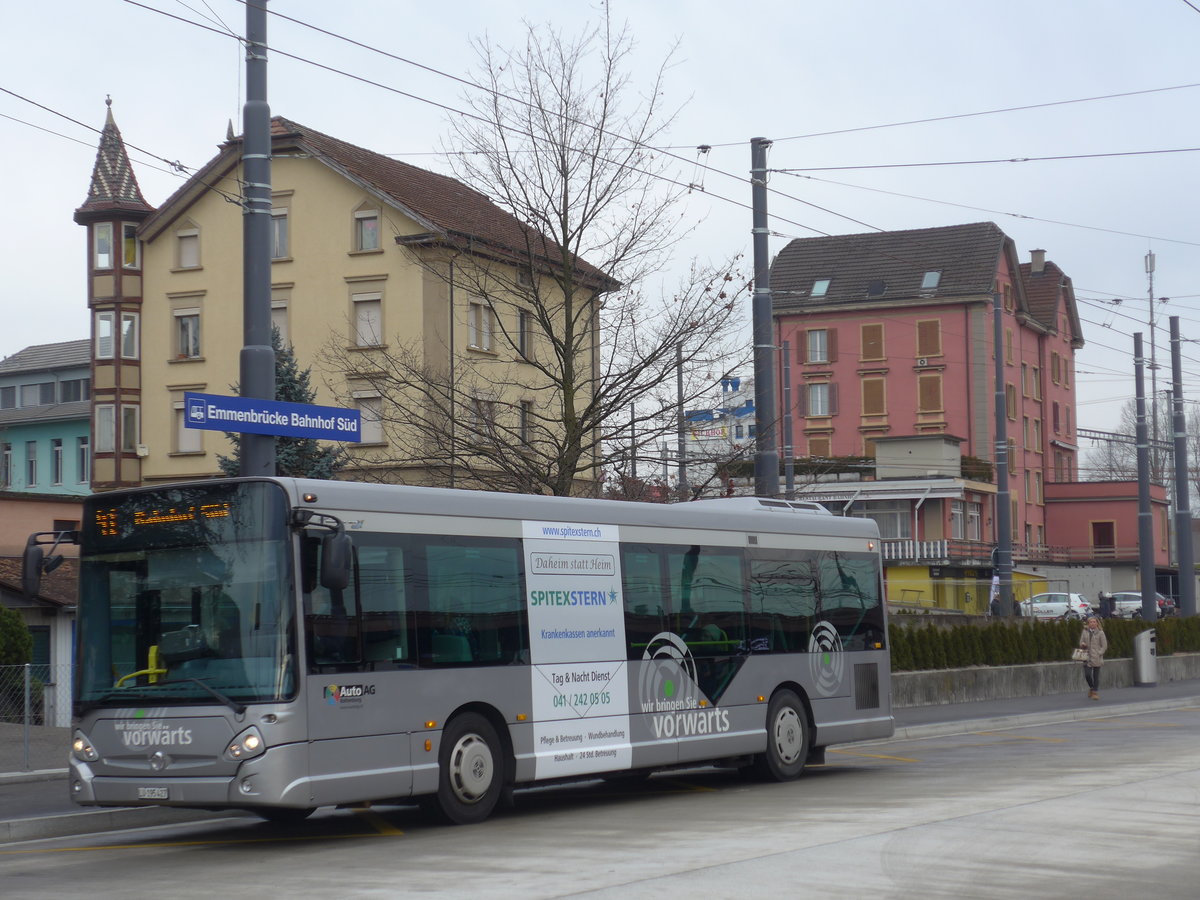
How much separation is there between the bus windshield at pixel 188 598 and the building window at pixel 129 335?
42745 mm

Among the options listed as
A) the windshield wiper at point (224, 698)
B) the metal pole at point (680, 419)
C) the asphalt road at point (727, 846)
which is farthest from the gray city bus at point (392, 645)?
the metal pole at point (680, 419)

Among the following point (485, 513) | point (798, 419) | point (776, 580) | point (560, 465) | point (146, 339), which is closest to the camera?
point (485, 513)

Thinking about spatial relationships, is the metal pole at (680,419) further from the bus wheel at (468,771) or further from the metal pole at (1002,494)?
the metal pole at (1002,494)

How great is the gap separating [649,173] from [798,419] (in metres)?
57.4

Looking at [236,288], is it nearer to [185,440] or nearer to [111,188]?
[185,440]

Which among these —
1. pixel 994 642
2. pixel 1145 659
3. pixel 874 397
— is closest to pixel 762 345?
pixel 994 642

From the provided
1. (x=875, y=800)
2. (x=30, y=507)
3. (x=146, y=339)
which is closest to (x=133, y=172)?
(x=146, y=339)

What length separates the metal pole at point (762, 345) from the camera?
2156 centimetres

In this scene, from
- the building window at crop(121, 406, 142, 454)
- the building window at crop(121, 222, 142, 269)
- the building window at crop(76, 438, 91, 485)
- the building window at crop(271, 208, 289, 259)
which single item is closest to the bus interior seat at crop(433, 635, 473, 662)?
the building window at crop(271, 208, 289, 259)

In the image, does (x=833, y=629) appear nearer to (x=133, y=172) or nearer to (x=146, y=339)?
(x=146, y=339)

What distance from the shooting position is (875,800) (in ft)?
46.6

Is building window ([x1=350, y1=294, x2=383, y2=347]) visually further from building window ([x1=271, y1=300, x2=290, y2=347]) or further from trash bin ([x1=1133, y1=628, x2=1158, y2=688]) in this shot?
trash bin ([x1=1133, y1=628, x2=1158, y2=688])

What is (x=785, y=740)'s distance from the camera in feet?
55.7

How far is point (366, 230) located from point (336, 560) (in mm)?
39652
